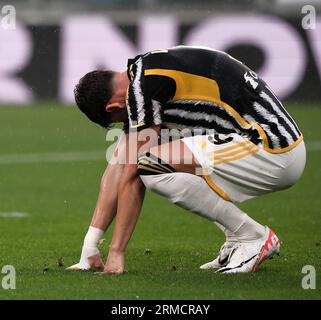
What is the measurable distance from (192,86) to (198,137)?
303 mm

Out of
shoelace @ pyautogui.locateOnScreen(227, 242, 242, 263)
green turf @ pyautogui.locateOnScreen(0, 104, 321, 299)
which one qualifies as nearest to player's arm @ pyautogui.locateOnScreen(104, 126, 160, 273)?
green turf @ pyautogui.locateOnScreen(0, 104, 321, 299)

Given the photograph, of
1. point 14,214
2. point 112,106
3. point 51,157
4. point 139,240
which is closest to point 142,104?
point 112,106

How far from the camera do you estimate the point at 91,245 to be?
584cm

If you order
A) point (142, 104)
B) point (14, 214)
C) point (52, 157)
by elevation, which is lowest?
point (14, 214)

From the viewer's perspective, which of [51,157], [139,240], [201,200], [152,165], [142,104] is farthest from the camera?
[51,157]

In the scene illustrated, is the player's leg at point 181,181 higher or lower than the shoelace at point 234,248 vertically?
higher

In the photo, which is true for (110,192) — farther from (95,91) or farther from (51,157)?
(51,157)

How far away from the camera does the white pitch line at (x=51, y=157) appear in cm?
1157

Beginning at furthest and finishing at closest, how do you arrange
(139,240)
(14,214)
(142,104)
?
1. (14,214)
2. (139,240)
3. (142,104)

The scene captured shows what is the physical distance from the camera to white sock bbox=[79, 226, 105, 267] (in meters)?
5.84

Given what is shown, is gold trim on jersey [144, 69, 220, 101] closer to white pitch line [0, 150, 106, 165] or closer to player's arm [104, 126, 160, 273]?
player's arm [104, 126, 160, 273]

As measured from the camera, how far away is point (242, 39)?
55.9 feet

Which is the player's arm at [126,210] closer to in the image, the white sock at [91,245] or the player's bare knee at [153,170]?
the player's bare knee at [153,170]

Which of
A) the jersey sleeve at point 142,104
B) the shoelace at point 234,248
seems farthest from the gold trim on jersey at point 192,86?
the shoelace at point 234,248
